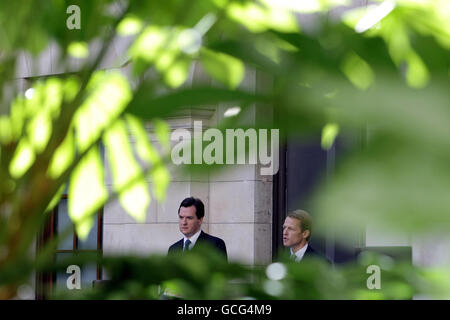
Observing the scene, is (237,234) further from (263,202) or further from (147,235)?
(147,235)

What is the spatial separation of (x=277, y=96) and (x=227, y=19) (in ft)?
0.42

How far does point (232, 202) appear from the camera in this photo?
12.6ft

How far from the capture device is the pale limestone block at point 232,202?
379 cm

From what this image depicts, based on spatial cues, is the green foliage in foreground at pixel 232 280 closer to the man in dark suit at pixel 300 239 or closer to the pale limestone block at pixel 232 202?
the man in dark suit at pixel 300 239

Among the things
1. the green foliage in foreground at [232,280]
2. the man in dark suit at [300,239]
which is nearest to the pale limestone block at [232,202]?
the man in dark suit at [300,239]

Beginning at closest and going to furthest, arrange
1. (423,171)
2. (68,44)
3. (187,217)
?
1. (423,171)
2. (68,44)
3. (187,217)

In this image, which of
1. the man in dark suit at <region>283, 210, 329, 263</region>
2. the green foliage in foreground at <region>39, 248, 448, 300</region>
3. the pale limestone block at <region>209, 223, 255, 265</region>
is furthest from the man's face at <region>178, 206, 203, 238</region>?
the pale limestone block at <region>209, 223, 255, 265</region>

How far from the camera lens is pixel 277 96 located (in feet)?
0.33

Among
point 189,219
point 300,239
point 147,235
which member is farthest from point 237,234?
point 300,239

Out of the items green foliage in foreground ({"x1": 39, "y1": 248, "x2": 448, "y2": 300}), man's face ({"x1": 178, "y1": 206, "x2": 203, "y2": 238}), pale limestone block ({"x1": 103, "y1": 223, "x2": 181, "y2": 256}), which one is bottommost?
pale limestone block ({"x1": 103, "y1": 223, "x2": 181, "y2": 256})

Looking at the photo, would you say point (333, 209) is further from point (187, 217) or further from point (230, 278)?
point (187, 217)

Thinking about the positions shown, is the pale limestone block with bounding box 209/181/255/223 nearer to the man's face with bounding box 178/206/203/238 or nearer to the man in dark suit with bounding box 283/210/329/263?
the man's face with bounding box 178/206/203/238

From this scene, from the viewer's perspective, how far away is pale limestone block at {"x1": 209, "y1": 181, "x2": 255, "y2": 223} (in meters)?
3.79
